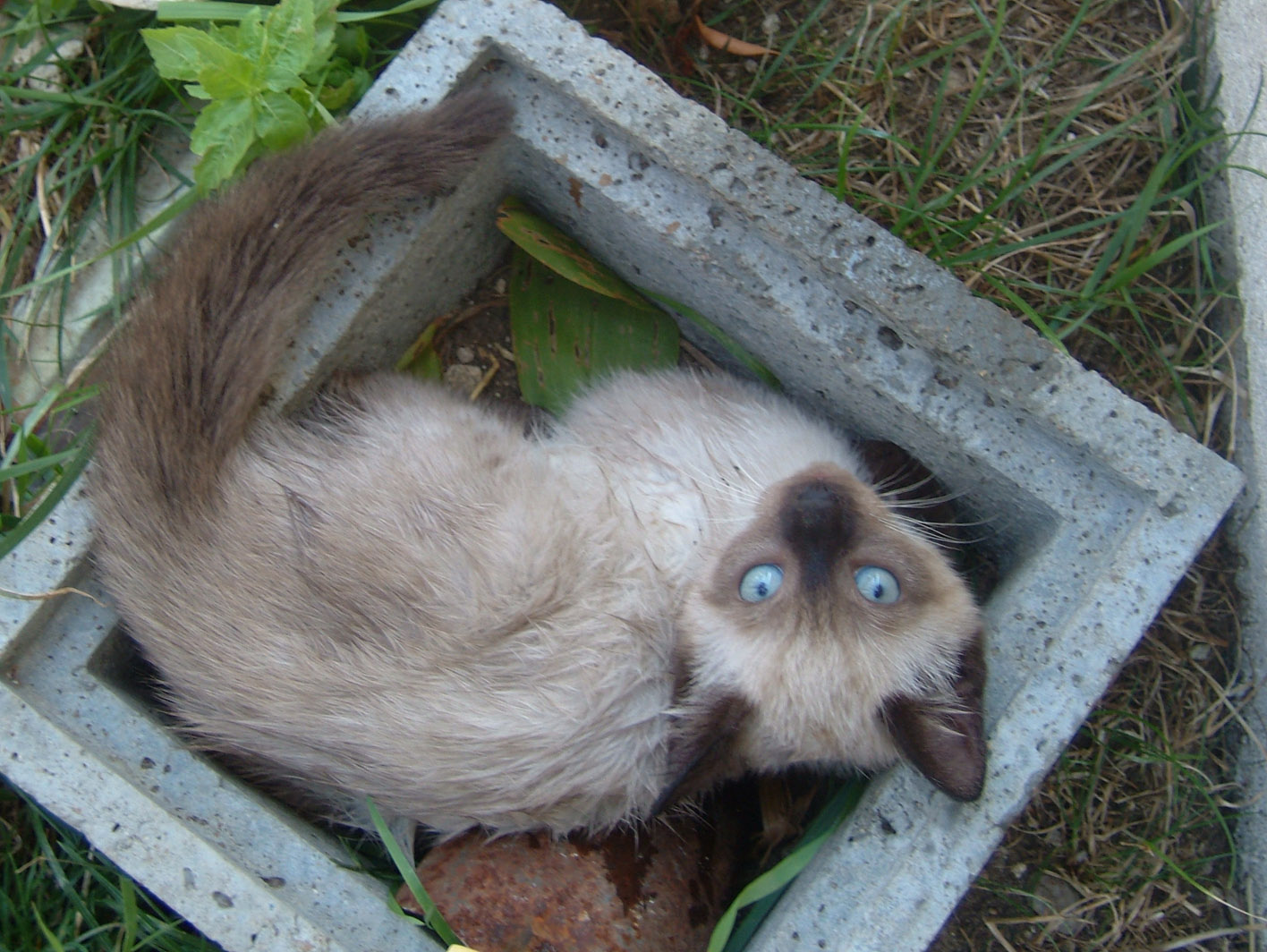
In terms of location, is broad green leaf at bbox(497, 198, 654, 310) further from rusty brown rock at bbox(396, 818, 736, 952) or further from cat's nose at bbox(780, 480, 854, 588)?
rusty brown rock at bbox(396, 818, 736, 952)

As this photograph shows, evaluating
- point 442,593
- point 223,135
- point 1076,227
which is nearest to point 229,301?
point 223,135

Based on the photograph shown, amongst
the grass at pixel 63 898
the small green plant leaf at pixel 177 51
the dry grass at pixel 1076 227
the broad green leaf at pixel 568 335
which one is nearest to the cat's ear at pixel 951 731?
the dry grass at pixel 1076 227

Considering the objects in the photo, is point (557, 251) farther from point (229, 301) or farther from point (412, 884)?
point (412, 884)

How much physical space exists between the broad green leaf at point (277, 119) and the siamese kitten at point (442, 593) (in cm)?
8

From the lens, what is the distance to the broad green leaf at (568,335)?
8.66 ft

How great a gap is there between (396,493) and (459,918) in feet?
2.79

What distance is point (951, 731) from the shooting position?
190cm

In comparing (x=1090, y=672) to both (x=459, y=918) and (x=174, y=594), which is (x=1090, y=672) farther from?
(x=174, y=594)

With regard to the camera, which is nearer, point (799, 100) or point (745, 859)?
point (745, 859)

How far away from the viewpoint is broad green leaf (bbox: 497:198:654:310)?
247 cm

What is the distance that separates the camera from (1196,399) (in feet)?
8.72

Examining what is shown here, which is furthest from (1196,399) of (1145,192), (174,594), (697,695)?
(174,594)

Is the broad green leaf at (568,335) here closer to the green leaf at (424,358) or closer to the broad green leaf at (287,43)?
the green leaf at (424,358)

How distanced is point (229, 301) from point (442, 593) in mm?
745
